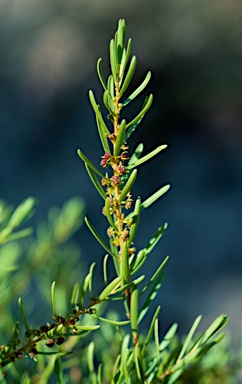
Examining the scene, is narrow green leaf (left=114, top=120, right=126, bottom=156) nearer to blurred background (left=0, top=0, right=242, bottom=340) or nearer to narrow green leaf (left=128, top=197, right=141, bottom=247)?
narrow green leaf (left=128, top=197, right=141, bottom=247)

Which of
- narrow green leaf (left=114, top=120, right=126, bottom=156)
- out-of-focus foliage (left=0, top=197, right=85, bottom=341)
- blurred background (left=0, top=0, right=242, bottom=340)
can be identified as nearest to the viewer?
narrow green leaf (left=114, top=120, right=126, bottom=156)

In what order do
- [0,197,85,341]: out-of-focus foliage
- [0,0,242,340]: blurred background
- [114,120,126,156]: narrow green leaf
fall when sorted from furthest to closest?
[0,0,242,340]: blurred background
[0,197,85,341]: out-of-focus foliage
[114,120,126,156]: narrow green leaf

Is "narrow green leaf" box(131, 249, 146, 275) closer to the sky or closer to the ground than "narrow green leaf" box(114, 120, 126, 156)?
closer to the ground

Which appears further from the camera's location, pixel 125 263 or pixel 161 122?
pixel 161 122

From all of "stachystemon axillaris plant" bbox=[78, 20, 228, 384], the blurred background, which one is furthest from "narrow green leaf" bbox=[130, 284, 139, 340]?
the blurred background

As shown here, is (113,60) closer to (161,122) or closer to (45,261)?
(45,261)

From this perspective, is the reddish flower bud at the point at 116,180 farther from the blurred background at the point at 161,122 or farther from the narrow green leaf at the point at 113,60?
the blurred background at the point at 161,122

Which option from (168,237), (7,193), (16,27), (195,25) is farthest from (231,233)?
(16,27)

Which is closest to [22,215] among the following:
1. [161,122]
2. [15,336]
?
[15,336]
